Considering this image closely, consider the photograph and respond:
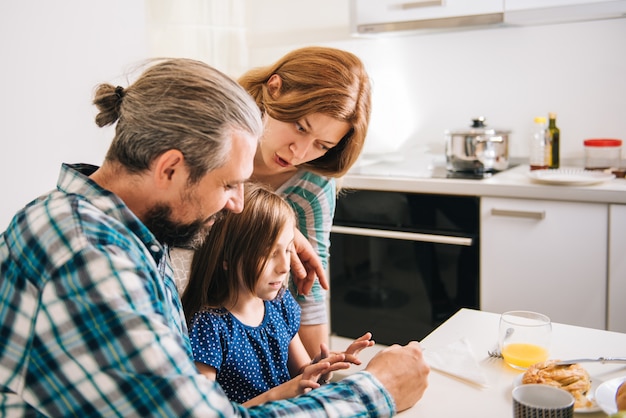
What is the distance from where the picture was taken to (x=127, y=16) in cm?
256

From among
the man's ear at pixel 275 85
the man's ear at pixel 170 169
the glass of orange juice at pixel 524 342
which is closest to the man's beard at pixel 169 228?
the man's ear at pixel 170 169

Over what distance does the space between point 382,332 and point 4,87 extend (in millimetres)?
1737

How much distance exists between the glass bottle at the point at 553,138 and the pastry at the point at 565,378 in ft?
5.96

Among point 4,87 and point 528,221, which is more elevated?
point 4,87

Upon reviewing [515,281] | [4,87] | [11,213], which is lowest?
[515,281]

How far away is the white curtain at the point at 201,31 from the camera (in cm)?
293

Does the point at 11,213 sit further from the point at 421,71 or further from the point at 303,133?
the point at 421,71

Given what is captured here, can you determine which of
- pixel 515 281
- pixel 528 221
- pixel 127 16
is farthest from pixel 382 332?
pixel 127 16

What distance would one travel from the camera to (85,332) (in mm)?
781

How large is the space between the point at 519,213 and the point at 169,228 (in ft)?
5.82

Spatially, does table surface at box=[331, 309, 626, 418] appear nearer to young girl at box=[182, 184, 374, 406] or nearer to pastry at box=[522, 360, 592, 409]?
pastry at box=[522, 360, 592, 409]

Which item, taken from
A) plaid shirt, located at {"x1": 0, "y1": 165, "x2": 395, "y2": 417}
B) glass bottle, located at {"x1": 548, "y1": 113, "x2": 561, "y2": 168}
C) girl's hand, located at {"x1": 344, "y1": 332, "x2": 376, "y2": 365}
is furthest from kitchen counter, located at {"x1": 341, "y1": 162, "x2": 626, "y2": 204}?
plaid shirt, located at {"x1": 0, "y1": 165, "x2": 395, "y2": 417}

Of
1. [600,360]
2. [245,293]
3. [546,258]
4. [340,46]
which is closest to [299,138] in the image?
[245,293]

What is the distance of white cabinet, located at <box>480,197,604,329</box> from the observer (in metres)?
2.41
